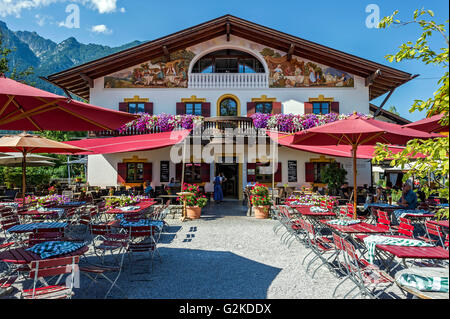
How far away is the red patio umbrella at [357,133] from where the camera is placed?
5027mm

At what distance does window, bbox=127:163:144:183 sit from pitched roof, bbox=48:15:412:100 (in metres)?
4.87

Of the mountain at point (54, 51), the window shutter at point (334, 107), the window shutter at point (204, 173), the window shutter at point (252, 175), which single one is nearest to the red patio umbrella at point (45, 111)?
the window shutter at point (204, 173)

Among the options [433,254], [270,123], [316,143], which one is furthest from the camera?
[270,123]

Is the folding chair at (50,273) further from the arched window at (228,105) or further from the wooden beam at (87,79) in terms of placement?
the wooden beam at (87,79)

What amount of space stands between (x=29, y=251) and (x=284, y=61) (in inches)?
592

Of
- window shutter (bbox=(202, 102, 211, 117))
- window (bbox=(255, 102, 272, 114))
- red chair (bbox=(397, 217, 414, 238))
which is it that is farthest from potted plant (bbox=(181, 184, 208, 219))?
window (bbox=(255, 102, 272, 114))

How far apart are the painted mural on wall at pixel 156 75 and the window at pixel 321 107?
23.0 ft

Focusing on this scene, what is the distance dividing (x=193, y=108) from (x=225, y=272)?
40.1 feet

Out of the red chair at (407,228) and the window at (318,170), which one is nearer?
the red chair at (407,228)

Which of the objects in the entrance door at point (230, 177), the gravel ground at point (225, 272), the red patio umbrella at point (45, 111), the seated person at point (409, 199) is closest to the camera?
the red patio umbrella at point (45, 111)

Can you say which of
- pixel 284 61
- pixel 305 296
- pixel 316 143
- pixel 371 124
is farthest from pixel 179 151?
pixel 305 296

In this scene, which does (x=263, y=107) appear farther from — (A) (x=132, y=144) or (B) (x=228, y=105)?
(A) (x=132, y=144)
